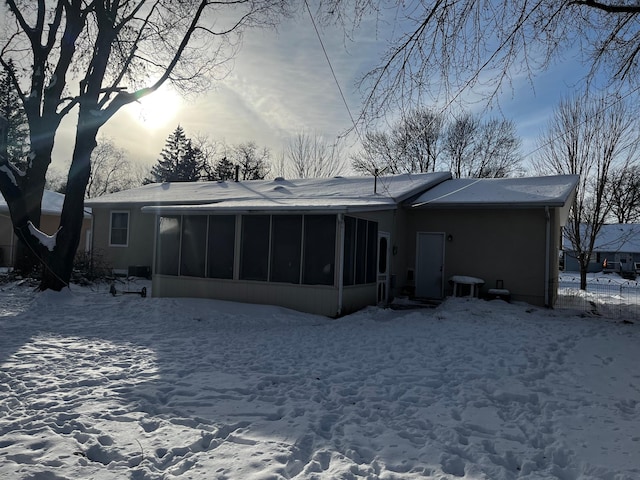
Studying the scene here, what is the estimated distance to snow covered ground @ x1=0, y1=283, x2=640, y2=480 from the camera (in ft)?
11.1

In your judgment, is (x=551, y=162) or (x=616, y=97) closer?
(x=616, y=97)

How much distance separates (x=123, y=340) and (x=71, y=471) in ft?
15.7

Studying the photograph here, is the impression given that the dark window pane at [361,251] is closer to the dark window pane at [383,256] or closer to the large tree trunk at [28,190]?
the dark window pane at [383,256]

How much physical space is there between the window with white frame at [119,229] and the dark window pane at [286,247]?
909cm

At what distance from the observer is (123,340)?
7.63m

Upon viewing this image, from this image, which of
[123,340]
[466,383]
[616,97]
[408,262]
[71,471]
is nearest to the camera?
[71,471]

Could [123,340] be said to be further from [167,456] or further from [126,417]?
[167,456]

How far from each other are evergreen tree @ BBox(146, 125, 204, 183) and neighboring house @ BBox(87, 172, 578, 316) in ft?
110

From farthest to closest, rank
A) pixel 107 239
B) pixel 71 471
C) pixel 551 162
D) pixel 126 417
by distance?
pixel 551 162
pixel 107 239
pixel 126 417
pixel 71 471

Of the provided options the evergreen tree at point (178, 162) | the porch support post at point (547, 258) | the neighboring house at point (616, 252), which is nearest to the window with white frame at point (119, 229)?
the porch support post at point (547, 258)

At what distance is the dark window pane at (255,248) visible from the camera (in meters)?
10.9

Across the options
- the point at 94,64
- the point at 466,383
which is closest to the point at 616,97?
the point at 466,383

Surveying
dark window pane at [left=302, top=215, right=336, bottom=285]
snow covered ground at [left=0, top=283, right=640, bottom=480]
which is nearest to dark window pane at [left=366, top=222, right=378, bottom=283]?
dark window pane at [left=302, top=215, right=336, bottom=285]

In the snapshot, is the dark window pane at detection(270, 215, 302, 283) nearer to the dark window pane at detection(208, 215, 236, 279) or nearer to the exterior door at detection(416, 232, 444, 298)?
the dark window pane at detection(208, 215, 236, 279)
